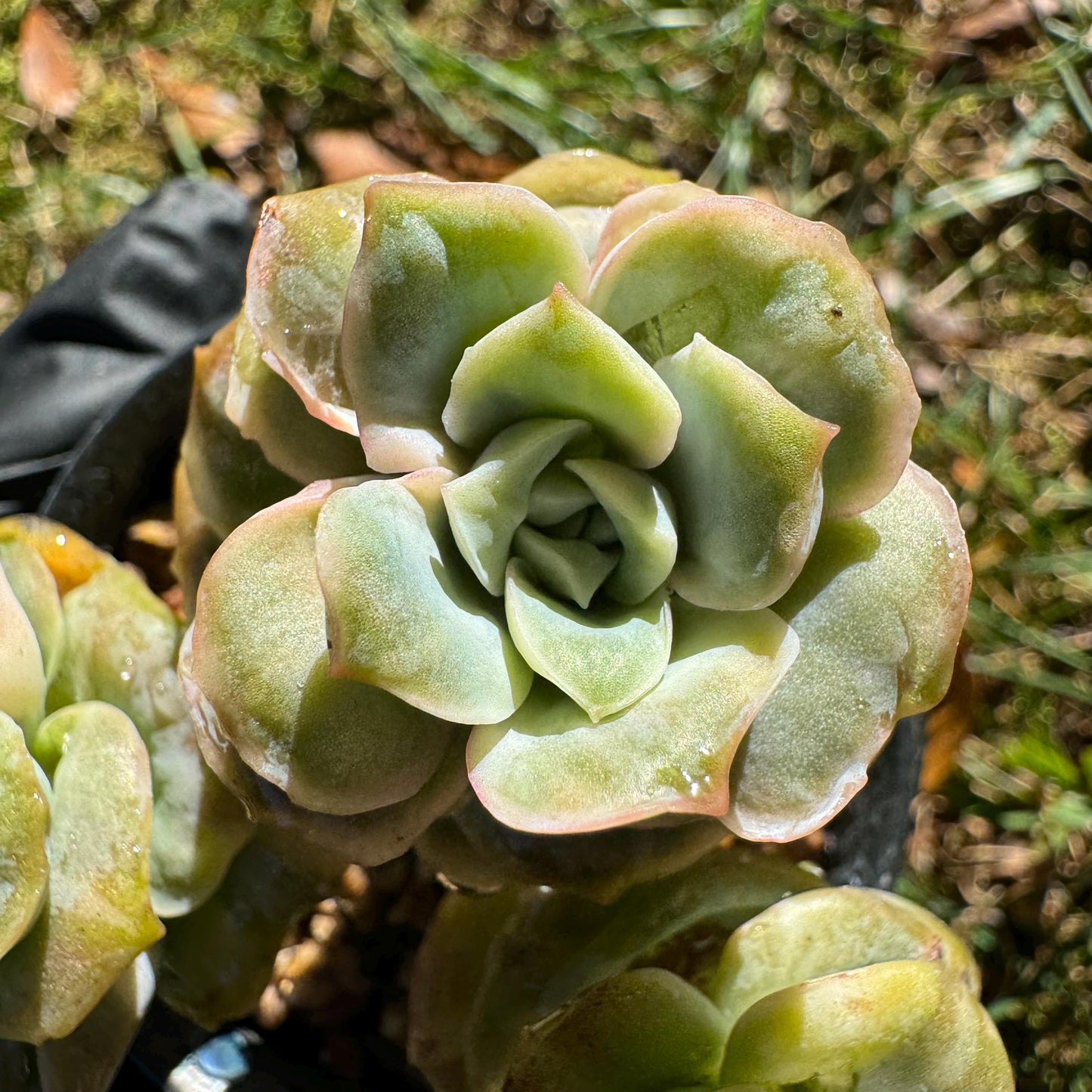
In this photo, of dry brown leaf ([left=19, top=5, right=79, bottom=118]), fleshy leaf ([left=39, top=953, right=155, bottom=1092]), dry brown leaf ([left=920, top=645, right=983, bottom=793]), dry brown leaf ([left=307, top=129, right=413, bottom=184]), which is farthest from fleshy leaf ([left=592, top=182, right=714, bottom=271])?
dry brown leaf ([left=19, top=5, right=79, bottom=118])

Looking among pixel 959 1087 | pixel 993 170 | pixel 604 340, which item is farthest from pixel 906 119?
pixel 959 1087

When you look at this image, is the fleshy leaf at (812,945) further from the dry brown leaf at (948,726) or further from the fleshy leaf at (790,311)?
the dry brown leaf at (948,726)

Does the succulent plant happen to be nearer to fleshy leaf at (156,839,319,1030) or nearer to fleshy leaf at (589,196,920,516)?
fleshy leaf at (156,839,319,1030)

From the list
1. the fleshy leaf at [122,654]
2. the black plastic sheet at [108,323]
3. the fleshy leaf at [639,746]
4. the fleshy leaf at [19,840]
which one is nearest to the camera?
the fleshy leaf at [639,746]

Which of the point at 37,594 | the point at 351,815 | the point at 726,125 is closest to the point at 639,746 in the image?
the point at 351,815

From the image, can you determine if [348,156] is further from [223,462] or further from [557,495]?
[557,495]

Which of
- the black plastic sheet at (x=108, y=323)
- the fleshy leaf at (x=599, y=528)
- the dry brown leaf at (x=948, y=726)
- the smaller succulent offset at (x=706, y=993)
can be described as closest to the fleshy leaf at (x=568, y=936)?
the smaller succulent offset at (x=706, y=993)

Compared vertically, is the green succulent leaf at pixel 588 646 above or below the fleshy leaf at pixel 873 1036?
above
